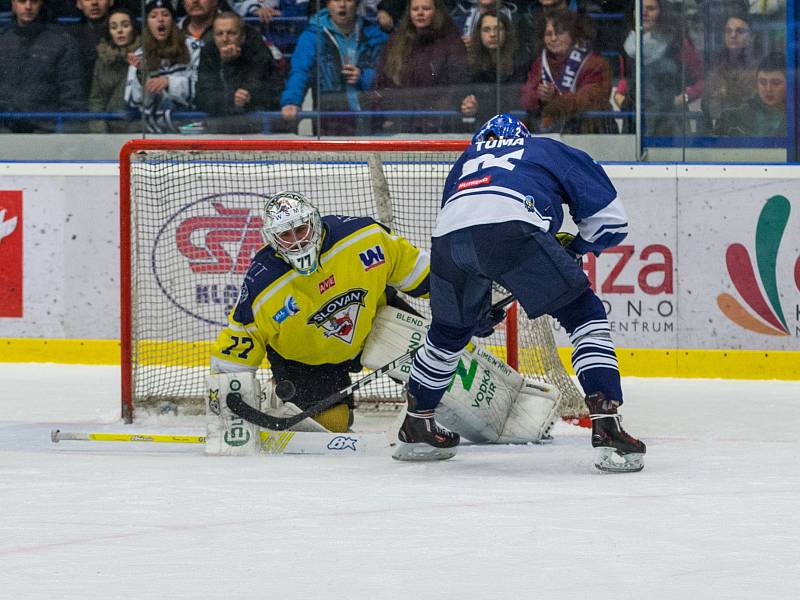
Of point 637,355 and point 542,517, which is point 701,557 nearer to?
point 542,517

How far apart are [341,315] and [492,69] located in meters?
2.13

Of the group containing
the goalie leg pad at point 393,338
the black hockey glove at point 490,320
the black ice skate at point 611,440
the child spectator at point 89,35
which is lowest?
the black ice skate at point 611,440

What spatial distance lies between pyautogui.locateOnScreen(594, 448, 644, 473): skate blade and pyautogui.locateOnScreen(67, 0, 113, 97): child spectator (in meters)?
3.66

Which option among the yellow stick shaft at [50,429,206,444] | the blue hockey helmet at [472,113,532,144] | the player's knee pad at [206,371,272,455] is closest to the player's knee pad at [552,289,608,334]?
the blue hockey helmet at [472,113,532,144]

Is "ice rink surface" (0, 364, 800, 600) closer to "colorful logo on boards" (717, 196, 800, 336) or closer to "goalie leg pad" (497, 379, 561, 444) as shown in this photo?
"goalie leg pad" (497, 379, 561, 444)

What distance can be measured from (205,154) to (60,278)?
147 cm

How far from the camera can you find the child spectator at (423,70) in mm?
6133

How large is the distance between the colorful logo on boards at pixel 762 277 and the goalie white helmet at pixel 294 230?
2.23 m

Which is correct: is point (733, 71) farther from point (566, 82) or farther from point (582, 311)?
point (582, 311)

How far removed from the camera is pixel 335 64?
6.21 meters

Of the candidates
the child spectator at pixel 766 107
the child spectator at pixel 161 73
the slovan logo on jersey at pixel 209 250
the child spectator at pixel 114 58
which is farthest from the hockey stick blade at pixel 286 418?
the child spectator at pixel 114 58

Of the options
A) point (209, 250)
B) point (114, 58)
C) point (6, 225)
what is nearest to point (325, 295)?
point (209, 250)

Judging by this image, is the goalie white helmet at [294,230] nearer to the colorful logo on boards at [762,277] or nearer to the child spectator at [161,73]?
the colorful logo on boards at [762,277]

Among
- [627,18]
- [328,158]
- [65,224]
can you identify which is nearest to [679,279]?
[627,18]
